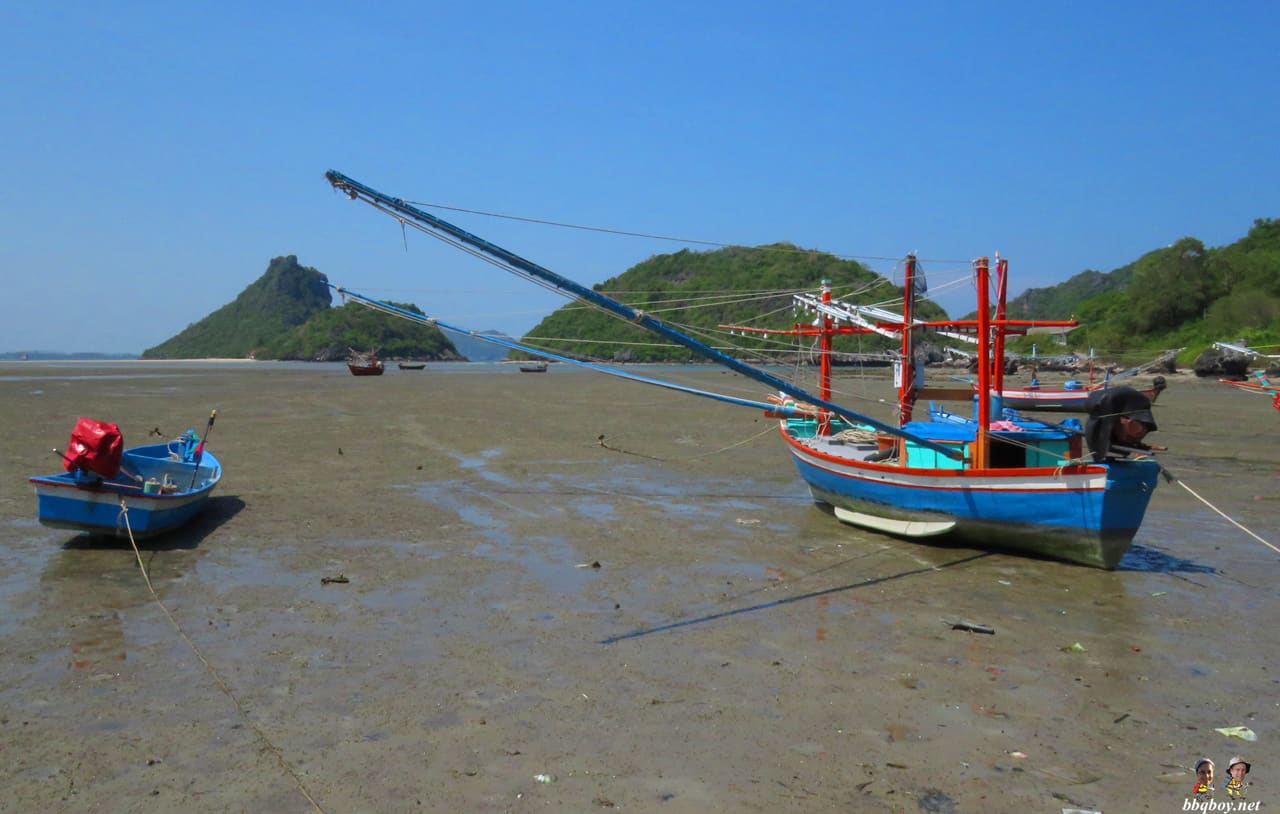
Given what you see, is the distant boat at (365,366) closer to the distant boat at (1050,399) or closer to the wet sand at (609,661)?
the distant boat at (1050,399)

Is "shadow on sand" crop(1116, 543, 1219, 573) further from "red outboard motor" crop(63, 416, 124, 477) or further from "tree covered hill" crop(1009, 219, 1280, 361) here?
"tree covered hill" crop(1009, 219, 1280, 361)

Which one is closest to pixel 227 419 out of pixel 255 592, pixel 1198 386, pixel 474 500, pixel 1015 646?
pixel 474 500

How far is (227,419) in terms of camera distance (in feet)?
97.9

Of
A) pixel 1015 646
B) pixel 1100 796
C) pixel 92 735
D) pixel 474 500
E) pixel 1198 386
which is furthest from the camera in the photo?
pixel 1198 386

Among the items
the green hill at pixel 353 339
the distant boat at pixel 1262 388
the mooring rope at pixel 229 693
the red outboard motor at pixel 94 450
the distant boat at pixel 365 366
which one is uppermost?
the green hill at pixel 353 339

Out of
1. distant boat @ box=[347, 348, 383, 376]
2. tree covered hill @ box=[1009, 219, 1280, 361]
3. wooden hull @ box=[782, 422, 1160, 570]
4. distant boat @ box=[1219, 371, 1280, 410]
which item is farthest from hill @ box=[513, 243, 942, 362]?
tree covered hill @ box=[1009, 219, 1280, 361]

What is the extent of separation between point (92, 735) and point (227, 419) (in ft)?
83.8

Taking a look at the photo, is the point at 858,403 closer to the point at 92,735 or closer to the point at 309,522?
the point at 309,522

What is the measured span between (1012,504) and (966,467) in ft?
3.82

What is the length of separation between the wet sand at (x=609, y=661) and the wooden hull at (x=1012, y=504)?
1.34 ft

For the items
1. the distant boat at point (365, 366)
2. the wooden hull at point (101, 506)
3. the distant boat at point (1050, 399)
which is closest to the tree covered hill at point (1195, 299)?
the distant boat at point (1050, 399)

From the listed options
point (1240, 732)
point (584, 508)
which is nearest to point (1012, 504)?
point (1240, 732)

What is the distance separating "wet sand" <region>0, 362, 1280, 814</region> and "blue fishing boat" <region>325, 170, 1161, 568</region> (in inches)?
21.4

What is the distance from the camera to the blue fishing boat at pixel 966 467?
1120 centimetres
